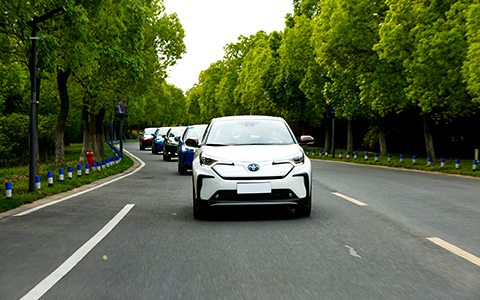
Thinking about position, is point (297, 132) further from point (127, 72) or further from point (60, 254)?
point (60, 254)

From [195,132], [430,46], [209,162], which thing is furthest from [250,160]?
[430,46]

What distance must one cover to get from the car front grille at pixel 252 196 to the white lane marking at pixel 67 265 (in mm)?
1548

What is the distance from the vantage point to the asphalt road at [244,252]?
4.26 meters

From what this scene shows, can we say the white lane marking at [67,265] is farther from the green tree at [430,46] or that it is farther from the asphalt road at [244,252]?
the green tree at [430,46]

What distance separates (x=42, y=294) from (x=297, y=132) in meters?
54.9

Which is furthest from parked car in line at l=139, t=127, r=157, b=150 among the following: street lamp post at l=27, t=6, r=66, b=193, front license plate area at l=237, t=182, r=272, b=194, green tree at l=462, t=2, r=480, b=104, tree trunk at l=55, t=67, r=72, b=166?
front license plate area at l=237, t=182, r=272, b=194

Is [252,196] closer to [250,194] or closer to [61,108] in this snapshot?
[250,194]

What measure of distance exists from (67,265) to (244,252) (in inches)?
69.9

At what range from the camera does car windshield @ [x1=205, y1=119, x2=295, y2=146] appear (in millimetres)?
8445

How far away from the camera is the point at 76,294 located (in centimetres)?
416

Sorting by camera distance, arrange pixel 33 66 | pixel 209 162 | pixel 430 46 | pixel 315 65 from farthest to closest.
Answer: pixel 315 65
pixel 430 46
pixel 33 66
pixel 209 162

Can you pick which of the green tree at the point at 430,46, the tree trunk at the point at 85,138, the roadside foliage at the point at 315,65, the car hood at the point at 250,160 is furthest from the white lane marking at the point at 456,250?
the tree trunk at the point at 85,138

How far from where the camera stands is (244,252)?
5629 millimetres

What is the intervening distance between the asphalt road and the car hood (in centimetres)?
72
